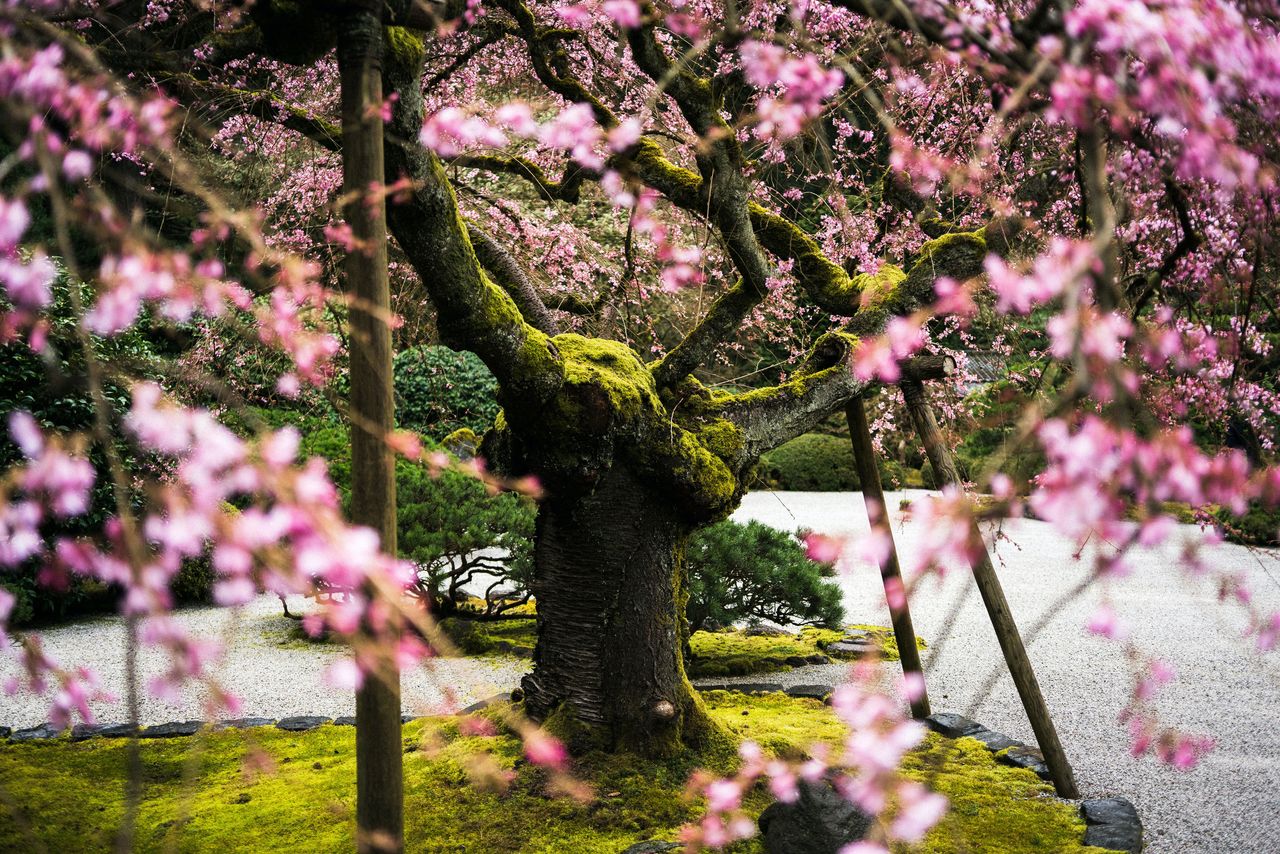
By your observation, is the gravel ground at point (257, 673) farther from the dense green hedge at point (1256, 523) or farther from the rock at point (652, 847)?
the dense green hedge at point (1256, 523)

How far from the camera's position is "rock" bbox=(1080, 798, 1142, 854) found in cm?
337

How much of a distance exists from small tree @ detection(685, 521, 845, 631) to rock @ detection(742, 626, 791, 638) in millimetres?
484

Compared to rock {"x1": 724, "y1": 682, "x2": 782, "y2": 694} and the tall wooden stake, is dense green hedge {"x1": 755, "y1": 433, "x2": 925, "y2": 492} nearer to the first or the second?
rock {"x1": 724, "y1": 682, "x2": 782, "y2": 694}

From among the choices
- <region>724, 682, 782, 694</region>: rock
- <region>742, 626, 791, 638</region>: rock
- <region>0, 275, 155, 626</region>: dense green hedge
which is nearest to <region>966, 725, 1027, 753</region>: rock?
<region>724, 682, 782, 694</region>: rock

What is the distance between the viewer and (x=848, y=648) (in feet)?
21.2

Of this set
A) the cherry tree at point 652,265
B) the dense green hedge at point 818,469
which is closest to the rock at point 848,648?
the cherry tree at point 652,265

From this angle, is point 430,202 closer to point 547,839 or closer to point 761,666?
point 547,839

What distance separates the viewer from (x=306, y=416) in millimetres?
9602

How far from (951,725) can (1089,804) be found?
0.93m

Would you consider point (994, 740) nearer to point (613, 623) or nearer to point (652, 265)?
point (613, 623)

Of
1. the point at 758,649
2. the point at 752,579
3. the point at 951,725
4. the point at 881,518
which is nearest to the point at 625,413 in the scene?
the point at 881,518

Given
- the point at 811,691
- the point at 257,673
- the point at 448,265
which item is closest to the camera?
the point at 448,265

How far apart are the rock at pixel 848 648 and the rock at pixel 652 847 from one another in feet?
11.7

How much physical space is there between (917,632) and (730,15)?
5330 mm
